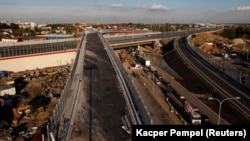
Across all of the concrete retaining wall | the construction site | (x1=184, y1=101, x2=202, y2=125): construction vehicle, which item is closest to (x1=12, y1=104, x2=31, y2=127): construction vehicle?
the construction site

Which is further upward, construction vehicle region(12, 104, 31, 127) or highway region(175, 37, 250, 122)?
highway region(175, 37, 250, 122)

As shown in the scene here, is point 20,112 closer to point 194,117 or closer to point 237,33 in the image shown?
point 194,117

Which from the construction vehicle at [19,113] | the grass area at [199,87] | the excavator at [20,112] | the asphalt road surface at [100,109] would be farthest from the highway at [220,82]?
the construction vehicle at [19,113]

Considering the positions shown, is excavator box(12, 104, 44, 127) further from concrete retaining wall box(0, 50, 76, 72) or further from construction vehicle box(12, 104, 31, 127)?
concrete retaining wall box(0, 50, 76, 72)

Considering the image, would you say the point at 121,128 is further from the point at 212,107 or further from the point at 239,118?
the point at 212,107

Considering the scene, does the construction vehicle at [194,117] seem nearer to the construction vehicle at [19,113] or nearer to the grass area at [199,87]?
the grass area at [199,87]

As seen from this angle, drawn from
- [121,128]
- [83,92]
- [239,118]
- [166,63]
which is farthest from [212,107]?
[166,63]
